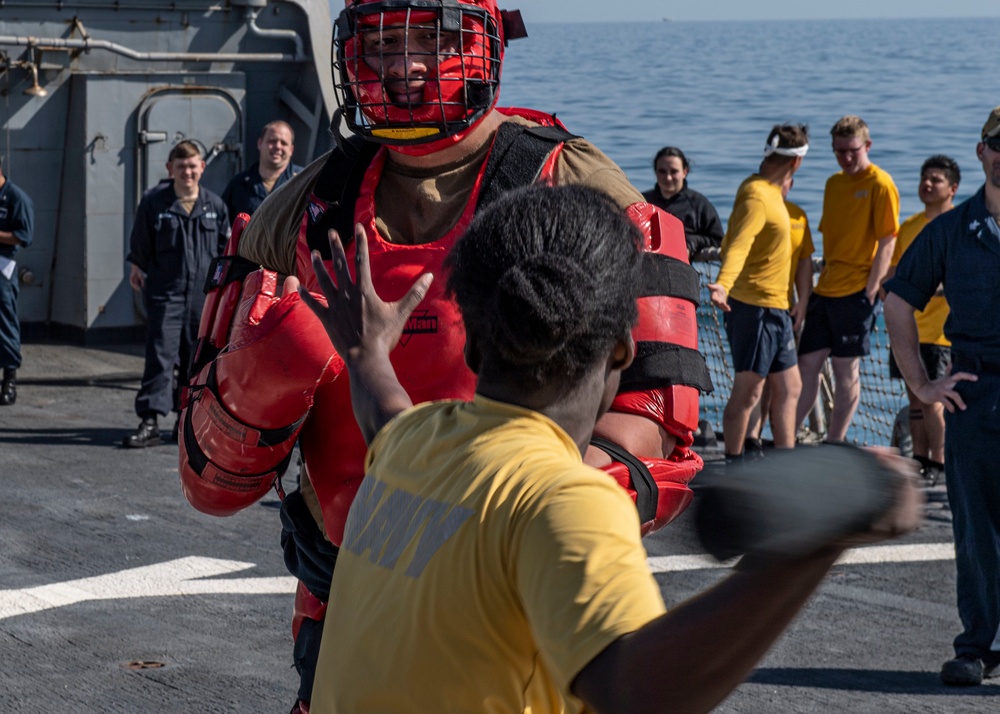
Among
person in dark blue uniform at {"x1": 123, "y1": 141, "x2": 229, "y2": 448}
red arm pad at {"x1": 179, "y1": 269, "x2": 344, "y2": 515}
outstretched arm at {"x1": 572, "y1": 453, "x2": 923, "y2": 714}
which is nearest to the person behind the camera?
outstretched arm at {"x1": 572, "y1": 453, "x2": 923, "y2": 714}

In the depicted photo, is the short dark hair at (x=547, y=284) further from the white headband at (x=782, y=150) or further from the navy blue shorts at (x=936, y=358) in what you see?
the white headband at (x=782, y=150)

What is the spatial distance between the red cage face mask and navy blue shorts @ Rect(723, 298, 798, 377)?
502cm

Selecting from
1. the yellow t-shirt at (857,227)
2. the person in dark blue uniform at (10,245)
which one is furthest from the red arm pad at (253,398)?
the person in dark blue uniform at (10,245)

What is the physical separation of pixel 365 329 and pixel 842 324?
5.86m

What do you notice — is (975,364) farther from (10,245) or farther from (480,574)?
(10,245)

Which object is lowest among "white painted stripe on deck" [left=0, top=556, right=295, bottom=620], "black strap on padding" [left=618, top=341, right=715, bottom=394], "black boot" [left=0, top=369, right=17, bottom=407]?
"black boot" [left=0, top=369, right=17, bottom=407]

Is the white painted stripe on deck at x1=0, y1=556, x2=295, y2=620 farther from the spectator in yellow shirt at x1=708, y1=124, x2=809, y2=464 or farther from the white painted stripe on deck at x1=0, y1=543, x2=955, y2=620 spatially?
the spectator in yellow shirt at x1=708, y1=124, x2=809, y2=464

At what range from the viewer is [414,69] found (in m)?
2.43

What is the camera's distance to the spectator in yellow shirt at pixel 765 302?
7.27 metres

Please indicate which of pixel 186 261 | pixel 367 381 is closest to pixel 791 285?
pixel 186 261

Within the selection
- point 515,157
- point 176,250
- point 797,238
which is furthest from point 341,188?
point 176,250

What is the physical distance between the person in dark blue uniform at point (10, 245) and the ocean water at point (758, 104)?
654 centimetres

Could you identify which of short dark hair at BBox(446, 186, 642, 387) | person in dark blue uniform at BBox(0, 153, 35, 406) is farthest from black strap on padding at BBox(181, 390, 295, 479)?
person in dark blue uniform at BBox(0, 153, 35, 406)

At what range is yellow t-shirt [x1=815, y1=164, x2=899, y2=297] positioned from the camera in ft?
24.7
